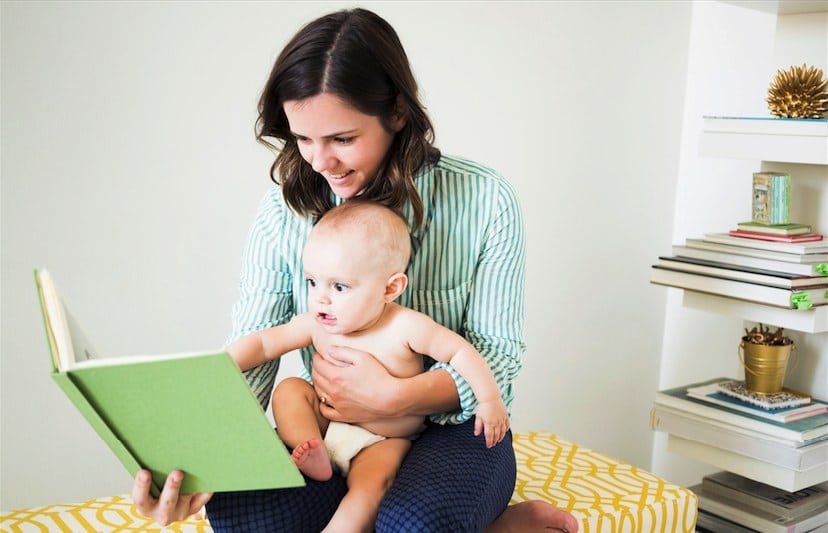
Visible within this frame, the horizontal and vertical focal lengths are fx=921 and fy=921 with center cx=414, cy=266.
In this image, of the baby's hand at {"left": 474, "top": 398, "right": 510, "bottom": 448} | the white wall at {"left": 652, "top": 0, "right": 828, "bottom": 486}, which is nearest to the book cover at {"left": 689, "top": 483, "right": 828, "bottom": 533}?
the white wall at {"left": 652, "top": 0, "right": 828, "bottom": 486}

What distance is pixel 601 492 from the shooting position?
1.68 metres

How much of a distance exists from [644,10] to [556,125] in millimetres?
458

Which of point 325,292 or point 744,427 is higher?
point 325,292

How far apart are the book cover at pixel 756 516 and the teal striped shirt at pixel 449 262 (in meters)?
0.92

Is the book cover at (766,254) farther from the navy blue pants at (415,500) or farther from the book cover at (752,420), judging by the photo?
the navy blue pants at (415,500)

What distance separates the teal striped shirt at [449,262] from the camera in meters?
1.49

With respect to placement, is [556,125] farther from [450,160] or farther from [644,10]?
[450,160]

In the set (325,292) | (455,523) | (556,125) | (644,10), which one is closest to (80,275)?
(325,292)

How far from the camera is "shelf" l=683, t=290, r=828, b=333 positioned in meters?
1.96

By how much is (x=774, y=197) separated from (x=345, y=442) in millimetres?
1231

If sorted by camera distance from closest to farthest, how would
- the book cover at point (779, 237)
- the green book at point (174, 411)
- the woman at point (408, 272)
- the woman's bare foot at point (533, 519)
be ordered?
the green book at point (174, 411)
the woman at point (408, 272)
the woman's bare foot at point (533, 519)
the book cover at point (779, 237)

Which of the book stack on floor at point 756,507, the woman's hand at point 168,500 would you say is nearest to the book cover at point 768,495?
the book stack on floor at point 756,507

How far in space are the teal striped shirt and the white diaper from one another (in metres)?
0.17

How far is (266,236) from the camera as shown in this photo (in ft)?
4.93
